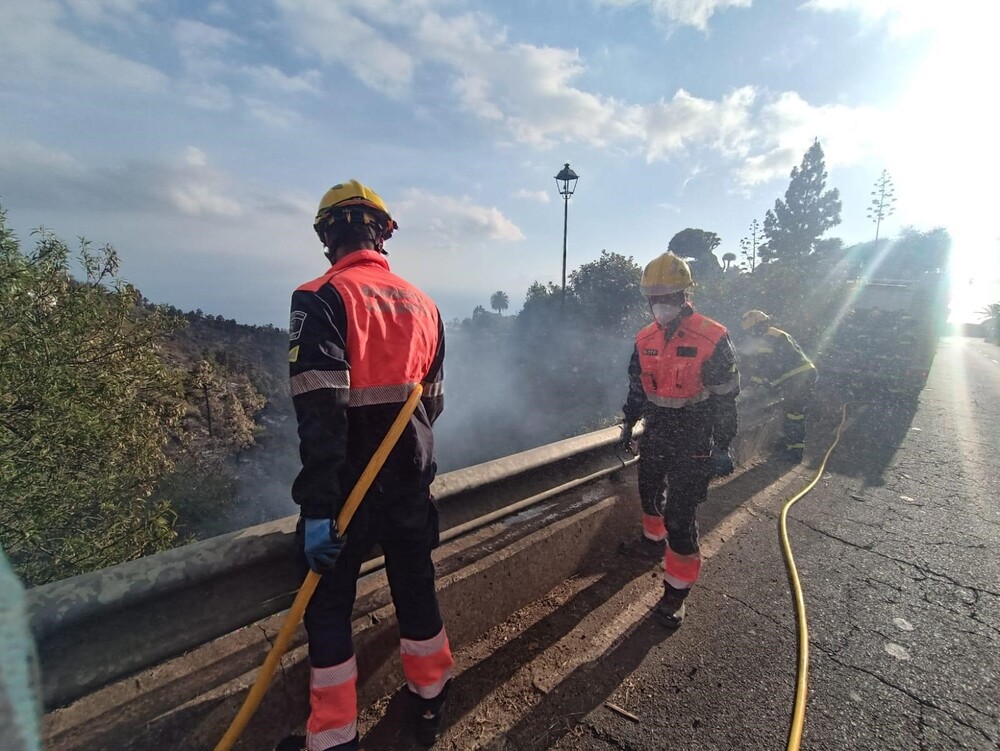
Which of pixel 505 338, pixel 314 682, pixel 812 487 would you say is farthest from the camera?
pixel 505 338

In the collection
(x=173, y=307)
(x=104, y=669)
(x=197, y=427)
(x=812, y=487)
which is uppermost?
(x=173, y=307)

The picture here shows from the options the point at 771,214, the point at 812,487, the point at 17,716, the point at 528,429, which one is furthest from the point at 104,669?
the point at 771,214

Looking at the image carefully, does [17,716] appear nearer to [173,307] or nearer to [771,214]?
[173,307]

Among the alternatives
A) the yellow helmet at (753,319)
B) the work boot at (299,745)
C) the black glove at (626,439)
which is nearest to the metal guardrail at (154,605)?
the work boot at (299,745)

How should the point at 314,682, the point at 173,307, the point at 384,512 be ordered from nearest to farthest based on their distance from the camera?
the point at 314,682, the point at 384,512, the point at 173,307

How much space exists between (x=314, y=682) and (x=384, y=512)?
2.12ft

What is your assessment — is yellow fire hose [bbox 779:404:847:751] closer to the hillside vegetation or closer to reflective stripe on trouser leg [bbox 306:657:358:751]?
reflective stripe on trouser leg [bbox 306:657:358:751]

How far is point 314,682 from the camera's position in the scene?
1.69 metres

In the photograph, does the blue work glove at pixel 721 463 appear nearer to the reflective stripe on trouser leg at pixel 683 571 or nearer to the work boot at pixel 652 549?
the reflective stripe on trouser leg at pixel 683 571

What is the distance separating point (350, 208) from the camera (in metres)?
2.06

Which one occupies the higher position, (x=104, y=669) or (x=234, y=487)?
(x=104, y=669)

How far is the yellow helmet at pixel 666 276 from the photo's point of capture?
10.1 ft

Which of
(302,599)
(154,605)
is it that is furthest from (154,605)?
(302,599)

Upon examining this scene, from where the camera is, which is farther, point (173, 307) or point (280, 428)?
point (280, 428)
